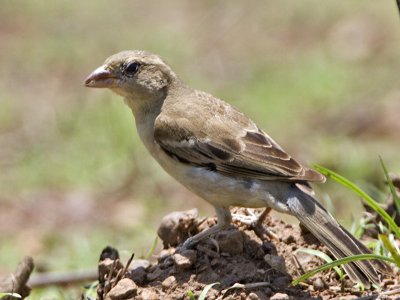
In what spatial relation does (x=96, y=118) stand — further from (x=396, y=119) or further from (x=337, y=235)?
(x=337, y=235)

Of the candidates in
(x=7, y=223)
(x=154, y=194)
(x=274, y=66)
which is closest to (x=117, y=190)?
(x=154, y=194)

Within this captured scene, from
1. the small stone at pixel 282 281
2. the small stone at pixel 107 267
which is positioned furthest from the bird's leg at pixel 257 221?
the small stone at pixel 107 267

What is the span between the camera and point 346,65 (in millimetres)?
11938

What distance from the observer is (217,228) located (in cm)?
551

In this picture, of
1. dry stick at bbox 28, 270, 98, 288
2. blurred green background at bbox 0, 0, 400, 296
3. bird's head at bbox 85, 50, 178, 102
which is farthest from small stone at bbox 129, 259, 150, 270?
blurred green background at bbox 0, 0, 400, 296

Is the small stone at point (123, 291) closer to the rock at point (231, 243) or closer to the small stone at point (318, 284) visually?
the rock at point (231, 243)

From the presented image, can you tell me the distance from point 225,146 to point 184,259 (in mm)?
956

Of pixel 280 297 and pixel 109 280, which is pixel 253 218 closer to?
pixel 280 297

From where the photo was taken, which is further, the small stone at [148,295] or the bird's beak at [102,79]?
the bird's beak at [102,79]

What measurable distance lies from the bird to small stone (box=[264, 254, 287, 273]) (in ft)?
0.88

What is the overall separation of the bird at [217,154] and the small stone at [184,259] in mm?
149

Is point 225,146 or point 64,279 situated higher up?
point 225,146

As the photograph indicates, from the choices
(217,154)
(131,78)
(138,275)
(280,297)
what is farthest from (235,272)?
(131,78)

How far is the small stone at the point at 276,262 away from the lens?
16.8 ft
